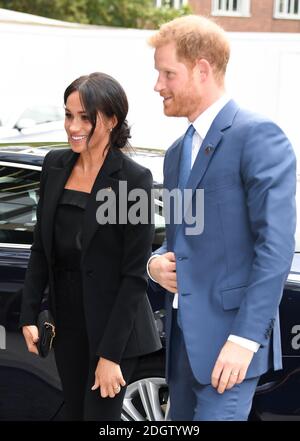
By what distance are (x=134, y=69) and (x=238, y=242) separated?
37.2ft

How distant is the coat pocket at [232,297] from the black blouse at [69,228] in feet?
1.99

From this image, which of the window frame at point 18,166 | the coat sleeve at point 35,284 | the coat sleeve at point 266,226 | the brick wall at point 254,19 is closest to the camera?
the coat sleeve at point 266,226

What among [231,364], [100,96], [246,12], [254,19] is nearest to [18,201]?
[100,96]

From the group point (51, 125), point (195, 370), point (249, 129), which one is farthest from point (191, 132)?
point (51, 125)

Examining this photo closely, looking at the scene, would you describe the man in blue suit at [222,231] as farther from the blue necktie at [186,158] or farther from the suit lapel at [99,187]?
the suit lapel at [99,187]

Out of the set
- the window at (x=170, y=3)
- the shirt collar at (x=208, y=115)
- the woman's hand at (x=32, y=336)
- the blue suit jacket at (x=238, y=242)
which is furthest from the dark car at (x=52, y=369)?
the window at (x=170, y=3)

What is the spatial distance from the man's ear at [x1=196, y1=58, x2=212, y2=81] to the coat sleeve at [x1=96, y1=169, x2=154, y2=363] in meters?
0.50

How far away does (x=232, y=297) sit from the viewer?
91.3 inches

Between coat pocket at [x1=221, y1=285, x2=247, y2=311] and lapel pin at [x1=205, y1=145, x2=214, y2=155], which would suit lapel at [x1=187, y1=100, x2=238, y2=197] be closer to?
lapel pin at [x1=205, y1=145, x2=214, y2=155]

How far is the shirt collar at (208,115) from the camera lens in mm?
2404

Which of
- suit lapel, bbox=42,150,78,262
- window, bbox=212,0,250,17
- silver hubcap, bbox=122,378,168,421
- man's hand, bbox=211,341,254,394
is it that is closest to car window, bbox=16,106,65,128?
silver hubcap, bbox=122,378,168,421

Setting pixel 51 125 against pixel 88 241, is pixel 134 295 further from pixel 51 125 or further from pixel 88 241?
pixel 51 125
